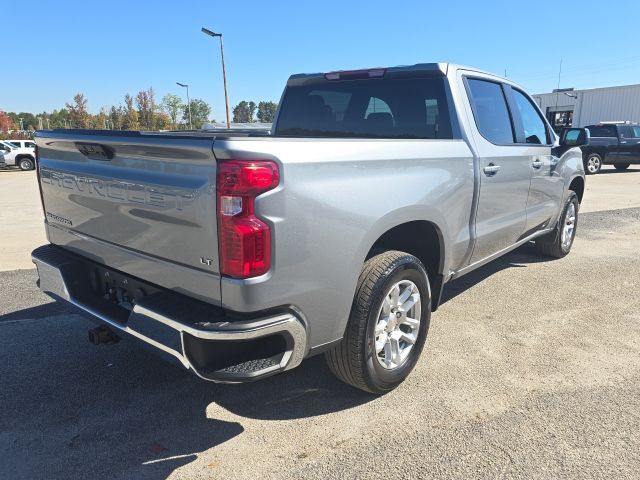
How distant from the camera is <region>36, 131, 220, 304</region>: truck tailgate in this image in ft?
6.93

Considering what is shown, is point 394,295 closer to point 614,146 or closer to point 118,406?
point 118,406

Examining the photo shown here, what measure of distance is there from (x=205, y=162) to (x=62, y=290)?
1.43m

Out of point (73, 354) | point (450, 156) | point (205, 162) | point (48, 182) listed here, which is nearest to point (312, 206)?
point (205, 162)

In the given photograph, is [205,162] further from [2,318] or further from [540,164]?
[540,164]

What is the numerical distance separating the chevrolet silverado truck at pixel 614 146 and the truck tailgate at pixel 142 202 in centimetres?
1945

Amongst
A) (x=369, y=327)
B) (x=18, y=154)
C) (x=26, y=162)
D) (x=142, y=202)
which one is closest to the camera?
(x=142, y=202)

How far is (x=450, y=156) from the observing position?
10.5ft

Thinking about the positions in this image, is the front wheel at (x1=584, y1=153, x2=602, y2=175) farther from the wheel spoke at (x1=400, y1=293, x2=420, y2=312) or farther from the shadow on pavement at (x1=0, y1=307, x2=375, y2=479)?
Result: the shadow on pavement at (x1=0, y1=307, x2=375, y2=479)

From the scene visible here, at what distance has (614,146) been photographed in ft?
60.9

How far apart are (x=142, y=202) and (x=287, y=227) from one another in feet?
2.42

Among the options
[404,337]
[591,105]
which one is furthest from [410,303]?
[591,105]

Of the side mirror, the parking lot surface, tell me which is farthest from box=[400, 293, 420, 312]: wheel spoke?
the side mirror

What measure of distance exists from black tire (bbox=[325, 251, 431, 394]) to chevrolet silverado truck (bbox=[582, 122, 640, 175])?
60.8ft

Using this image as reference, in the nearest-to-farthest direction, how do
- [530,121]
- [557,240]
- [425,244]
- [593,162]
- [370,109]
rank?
1. [425,244]
2. [370,109]
3. [530,121]
4. [557,240]
5. [593,162]
